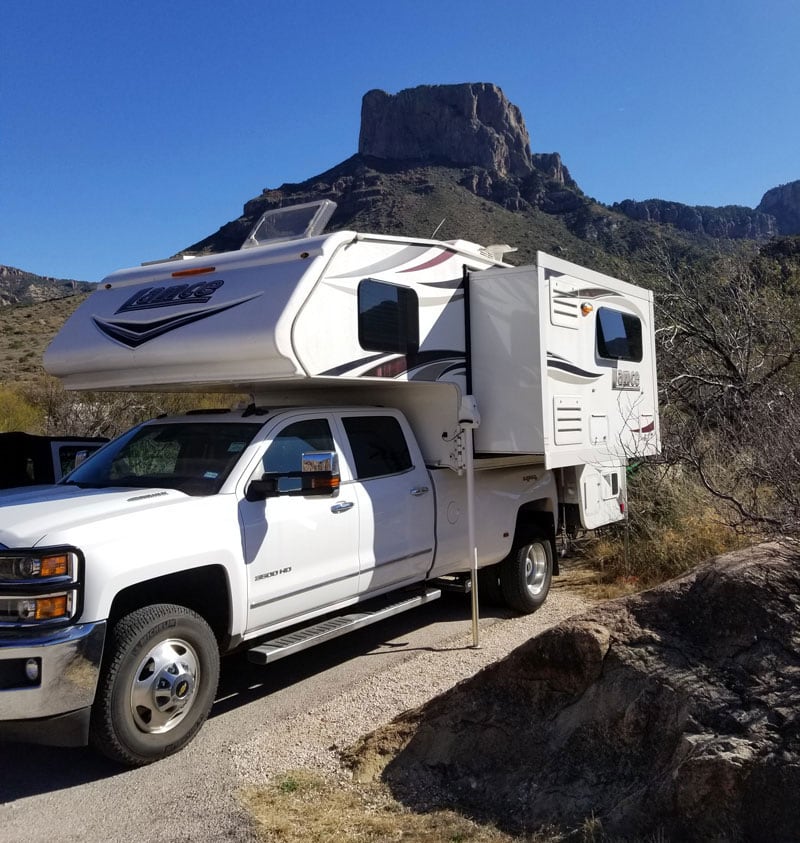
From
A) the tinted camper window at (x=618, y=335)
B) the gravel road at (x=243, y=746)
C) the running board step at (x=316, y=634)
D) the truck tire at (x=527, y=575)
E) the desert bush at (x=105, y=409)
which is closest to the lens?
the gravel road at (x=243, y=746)

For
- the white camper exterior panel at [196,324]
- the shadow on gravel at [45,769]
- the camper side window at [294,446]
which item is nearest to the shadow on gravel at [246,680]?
the shadow on gravel at [45,769]

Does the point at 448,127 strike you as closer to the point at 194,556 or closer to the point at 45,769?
the point at 194,556

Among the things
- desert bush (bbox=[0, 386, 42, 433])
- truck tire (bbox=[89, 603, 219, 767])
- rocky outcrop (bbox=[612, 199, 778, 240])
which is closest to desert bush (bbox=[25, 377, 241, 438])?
desert bush (bbox=[0, 386, 42, 433])

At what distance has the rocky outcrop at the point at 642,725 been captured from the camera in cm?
299

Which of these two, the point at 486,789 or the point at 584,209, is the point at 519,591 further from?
the point at 584,209

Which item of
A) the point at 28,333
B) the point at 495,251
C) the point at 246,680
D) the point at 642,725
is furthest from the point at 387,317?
the point at 28,333

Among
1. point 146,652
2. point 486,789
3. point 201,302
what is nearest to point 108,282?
point 201,302

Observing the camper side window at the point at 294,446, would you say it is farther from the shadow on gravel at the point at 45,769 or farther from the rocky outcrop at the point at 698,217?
the rocky outcrop at the point at 698,217

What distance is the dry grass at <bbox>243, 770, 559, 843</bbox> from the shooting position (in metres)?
3.45

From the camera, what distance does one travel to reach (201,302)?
229 inches

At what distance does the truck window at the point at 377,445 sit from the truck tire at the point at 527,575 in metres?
1.60

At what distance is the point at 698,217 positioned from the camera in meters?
54.2

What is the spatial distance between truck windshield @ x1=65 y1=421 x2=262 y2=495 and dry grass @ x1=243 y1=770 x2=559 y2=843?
70.1 inches

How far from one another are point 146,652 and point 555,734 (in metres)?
2.09
